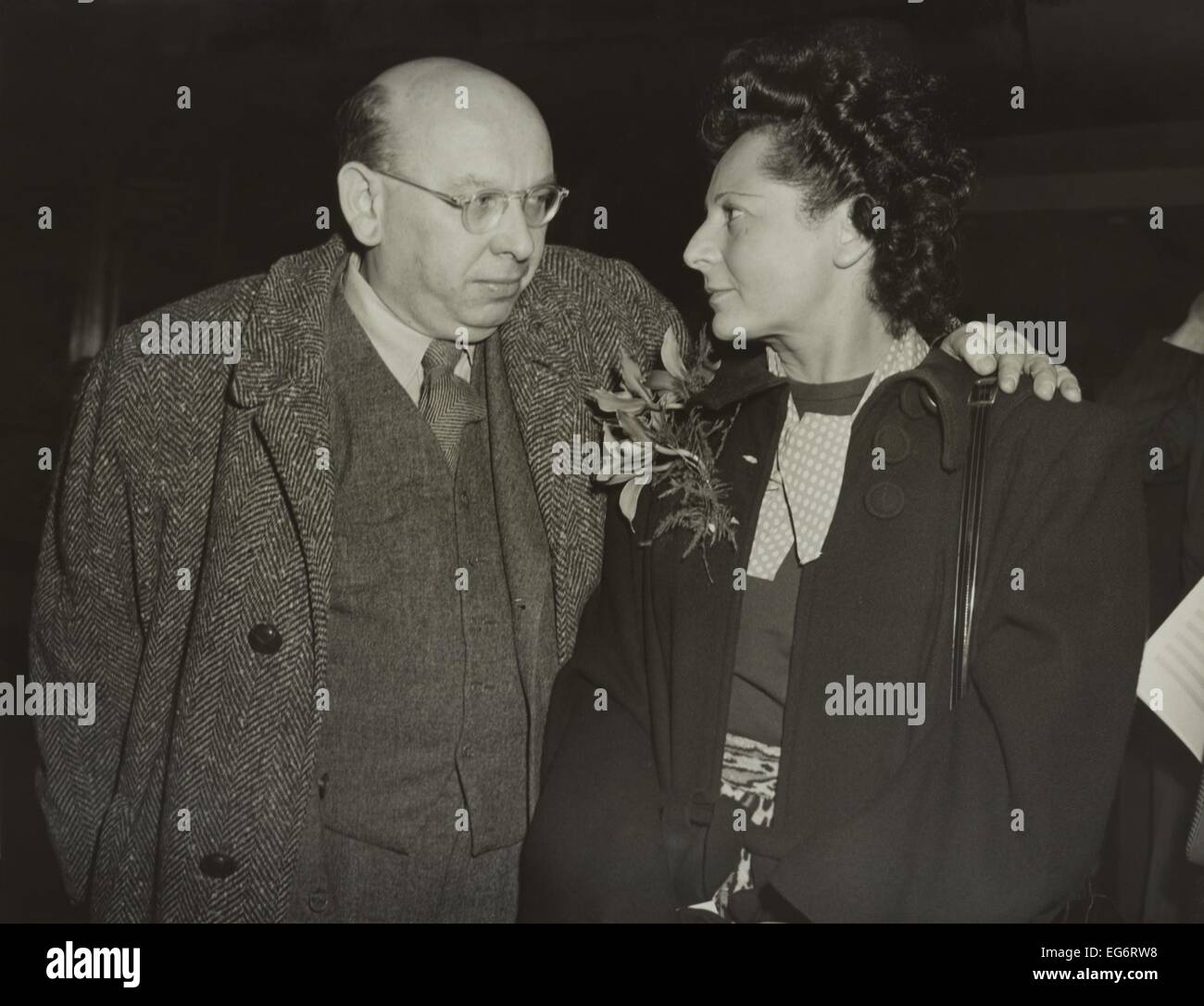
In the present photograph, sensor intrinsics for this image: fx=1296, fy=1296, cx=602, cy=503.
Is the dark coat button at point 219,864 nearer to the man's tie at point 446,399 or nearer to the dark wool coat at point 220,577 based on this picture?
the dark wool coat at point 220,577

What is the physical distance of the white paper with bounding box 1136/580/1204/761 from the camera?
2.15m

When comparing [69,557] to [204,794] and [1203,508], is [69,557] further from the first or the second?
[1203,508]

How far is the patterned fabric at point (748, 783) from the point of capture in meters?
2.03

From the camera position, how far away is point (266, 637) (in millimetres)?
2125

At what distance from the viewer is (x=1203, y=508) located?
7.39 feet

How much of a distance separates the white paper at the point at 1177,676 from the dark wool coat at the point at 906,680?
21cm

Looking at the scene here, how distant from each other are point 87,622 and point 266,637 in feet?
1.38

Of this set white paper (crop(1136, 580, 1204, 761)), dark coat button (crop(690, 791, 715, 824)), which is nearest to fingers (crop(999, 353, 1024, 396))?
white paper (crop(1136, 580, 1204, 761))

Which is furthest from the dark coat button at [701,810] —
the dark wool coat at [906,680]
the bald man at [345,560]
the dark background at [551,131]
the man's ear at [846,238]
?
the dark background at [551,131]

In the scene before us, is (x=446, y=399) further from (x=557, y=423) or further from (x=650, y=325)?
(x=650, y=325)

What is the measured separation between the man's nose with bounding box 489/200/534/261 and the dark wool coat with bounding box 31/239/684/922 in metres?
0.16

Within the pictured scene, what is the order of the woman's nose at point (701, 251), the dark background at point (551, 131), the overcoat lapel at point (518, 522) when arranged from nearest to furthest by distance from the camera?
the woman's nose at point (701, 251) → the overcoat lapel at point (518, 522) → the dark background at point (551, 131)
